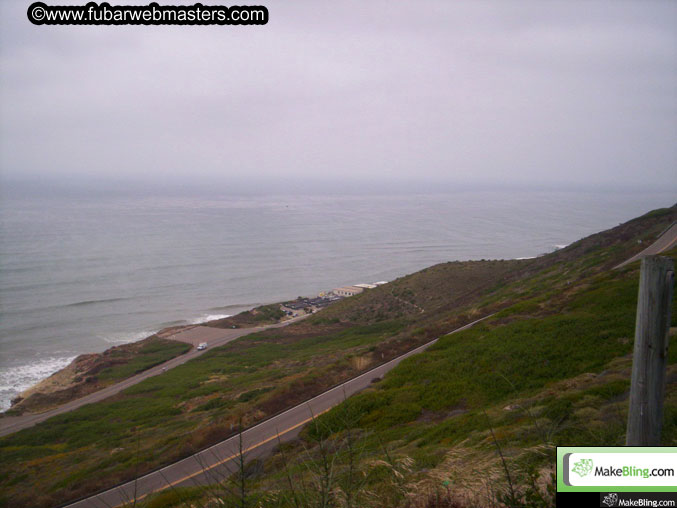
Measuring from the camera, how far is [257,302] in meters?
64.4

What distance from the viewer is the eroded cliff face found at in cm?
3272

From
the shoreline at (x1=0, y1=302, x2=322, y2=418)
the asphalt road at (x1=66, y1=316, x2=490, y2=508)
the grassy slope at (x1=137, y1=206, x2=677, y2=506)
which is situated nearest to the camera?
the grassy slope at (x1=137, y1=206, x2=677, y2=506)

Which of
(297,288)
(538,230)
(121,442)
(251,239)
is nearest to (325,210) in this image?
(251,239)

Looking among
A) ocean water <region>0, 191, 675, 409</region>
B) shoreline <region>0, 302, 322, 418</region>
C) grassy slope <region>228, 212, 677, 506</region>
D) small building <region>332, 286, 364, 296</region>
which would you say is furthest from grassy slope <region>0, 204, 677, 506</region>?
small building <region>332, 286, 364, 296</region>

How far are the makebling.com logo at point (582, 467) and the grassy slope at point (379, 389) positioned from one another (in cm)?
165

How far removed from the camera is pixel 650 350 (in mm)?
2863

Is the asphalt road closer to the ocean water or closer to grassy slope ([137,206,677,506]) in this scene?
grassy slope ([137,206,677,506])

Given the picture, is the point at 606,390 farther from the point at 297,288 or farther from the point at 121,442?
the point at 297,288

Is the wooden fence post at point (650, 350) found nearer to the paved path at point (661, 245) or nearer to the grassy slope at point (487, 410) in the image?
the grassy slope at point (487, 410)

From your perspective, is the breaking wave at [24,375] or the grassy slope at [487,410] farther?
the breaking wave at [24,375]

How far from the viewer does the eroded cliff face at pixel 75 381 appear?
32719 millimetres

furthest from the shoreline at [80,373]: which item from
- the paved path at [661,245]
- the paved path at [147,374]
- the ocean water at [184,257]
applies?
the paved path at [661,245]

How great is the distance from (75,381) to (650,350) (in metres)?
43.0

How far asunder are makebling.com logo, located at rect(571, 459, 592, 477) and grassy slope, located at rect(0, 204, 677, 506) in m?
1.65
